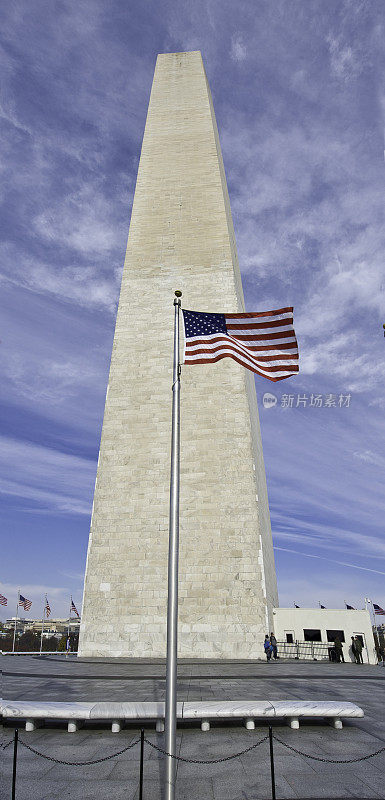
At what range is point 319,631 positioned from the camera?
21.3 metres

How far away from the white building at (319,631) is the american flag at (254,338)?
15775 mm

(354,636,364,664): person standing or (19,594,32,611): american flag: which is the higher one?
(19,594,32,611): american flag

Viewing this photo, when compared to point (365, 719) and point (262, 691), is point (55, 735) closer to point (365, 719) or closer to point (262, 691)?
point (262, 691)

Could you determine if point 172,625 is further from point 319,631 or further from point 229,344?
point 319,631

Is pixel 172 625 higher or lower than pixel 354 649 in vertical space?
higher

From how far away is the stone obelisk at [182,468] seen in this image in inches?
731

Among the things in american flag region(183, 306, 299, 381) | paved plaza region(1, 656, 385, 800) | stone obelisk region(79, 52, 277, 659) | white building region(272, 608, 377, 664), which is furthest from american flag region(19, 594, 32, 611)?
american flag region(183, 306, 299, 381)

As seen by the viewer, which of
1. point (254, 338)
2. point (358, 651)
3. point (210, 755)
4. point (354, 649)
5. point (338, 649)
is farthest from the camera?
point (338, 649)

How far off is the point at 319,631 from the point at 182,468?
9338 millimetres

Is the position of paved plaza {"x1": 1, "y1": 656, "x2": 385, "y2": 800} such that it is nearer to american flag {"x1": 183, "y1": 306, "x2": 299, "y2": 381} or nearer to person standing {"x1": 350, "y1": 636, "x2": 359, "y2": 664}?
american flag {"x1": 183, "y1": 306, "x2": 299, "y2": 381}

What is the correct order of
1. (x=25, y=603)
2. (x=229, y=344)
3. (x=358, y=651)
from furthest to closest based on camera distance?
(x=25, y=603) → (x=358, y=651) → (x=229, y=344)

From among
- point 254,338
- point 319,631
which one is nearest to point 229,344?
point 254,338

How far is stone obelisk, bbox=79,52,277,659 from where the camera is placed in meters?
18.6

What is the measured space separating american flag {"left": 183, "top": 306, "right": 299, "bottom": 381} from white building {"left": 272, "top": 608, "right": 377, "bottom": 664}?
1577 centimetres
